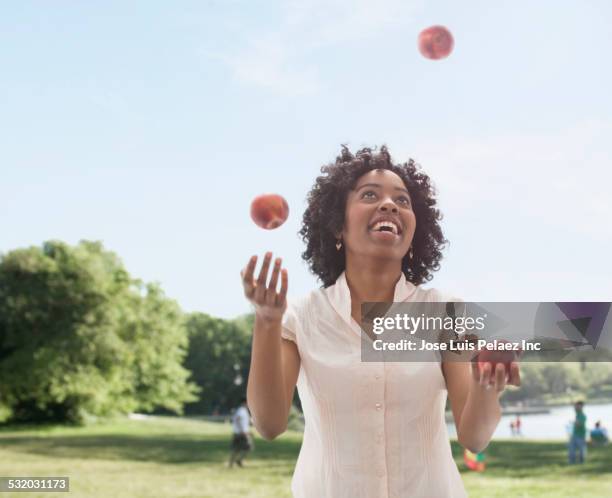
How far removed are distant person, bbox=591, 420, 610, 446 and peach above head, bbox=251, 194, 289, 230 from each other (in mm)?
20213

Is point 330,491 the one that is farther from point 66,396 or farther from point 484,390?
point 66,396

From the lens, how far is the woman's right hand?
2275 mm

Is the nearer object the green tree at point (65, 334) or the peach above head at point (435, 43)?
the peach above head at point (435, 43)

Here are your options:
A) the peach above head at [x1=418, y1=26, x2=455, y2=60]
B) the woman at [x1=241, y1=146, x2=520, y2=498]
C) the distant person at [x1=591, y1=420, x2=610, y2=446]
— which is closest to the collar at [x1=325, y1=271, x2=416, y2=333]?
the woman at [x1=241, y1=146, x2=520, y2=498]

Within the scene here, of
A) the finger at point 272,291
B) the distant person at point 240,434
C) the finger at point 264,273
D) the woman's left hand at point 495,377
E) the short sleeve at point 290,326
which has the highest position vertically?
the finger at point 264,273

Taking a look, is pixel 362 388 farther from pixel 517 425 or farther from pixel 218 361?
pixel 218 361

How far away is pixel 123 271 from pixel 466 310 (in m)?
46.7

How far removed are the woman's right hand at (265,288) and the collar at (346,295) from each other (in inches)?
16.1

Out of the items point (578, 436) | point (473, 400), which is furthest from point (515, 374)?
point (578, 436)

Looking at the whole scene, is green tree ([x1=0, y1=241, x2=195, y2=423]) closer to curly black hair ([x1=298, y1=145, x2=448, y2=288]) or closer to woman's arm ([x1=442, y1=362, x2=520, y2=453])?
curly black hair ([x1=298, y1=145, x2=448, y2=288])

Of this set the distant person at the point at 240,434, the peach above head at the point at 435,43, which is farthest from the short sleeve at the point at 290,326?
the distant person at the point at 240,434

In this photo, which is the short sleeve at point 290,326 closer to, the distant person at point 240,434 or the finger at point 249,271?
the finger at point 249,271

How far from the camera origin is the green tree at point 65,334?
132ft

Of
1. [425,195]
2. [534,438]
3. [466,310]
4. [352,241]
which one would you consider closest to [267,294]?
[352,241]
